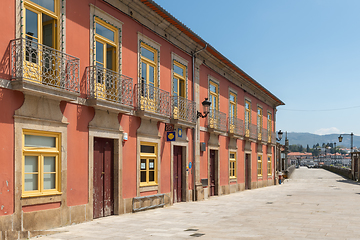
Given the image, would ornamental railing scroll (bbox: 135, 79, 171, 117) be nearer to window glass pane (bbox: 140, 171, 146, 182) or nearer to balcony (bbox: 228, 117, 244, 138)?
window glass pane (bbox: 140, 171, 146, 182)

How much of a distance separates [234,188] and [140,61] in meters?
11.1

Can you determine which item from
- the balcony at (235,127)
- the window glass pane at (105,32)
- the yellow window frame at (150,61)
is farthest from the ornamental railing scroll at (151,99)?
the balcony at (235,127)

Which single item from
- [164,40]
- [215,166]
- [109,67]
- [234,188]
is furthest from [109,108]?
[234,188]

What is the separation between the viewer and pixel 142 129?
39.7 ft

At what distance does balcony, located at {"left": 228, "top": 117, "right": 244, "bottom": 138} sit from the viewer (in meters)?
20.0

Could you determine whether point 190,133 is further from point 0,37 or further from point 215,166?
point 0,37

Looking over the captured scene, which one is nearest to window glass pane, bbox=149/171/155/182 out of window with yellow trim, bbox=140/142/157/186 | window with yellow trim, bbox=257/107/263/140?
window with yellow trim, bbox=140/142/157/186

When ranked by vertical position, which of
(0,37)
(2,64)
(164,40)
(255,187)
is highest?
(164,40)

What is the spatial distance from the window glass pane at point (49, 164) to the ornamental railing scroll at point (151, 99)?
152 inches

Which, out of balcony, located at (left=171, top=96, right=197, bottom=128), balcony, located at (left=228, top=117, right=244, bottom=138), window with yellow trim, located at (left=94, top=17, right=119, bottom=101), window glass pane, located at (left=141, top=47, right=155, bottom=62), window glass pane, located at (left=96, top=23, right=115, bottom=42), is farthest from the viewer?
balcony, located at (left=228, top=117, right=244, bottom=138)

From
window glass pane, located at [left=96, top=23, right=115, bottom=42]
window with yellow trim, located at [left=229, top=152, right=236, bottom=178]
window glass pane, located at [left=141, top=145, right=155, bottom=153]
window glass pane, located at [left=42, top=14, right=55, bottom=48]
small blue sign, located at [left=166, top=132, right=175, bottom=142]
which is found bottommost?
window with yellow trim, located at [left=229, top=152, right=236, bottom=178]

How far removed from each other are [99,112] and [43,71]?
82.6 inches

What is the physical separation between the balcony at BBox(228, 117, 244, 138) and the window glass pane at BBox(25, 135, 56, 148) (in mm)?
12572

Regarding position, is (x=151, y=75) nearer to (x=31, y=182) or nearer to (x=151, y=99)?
(x=151, y=99)
